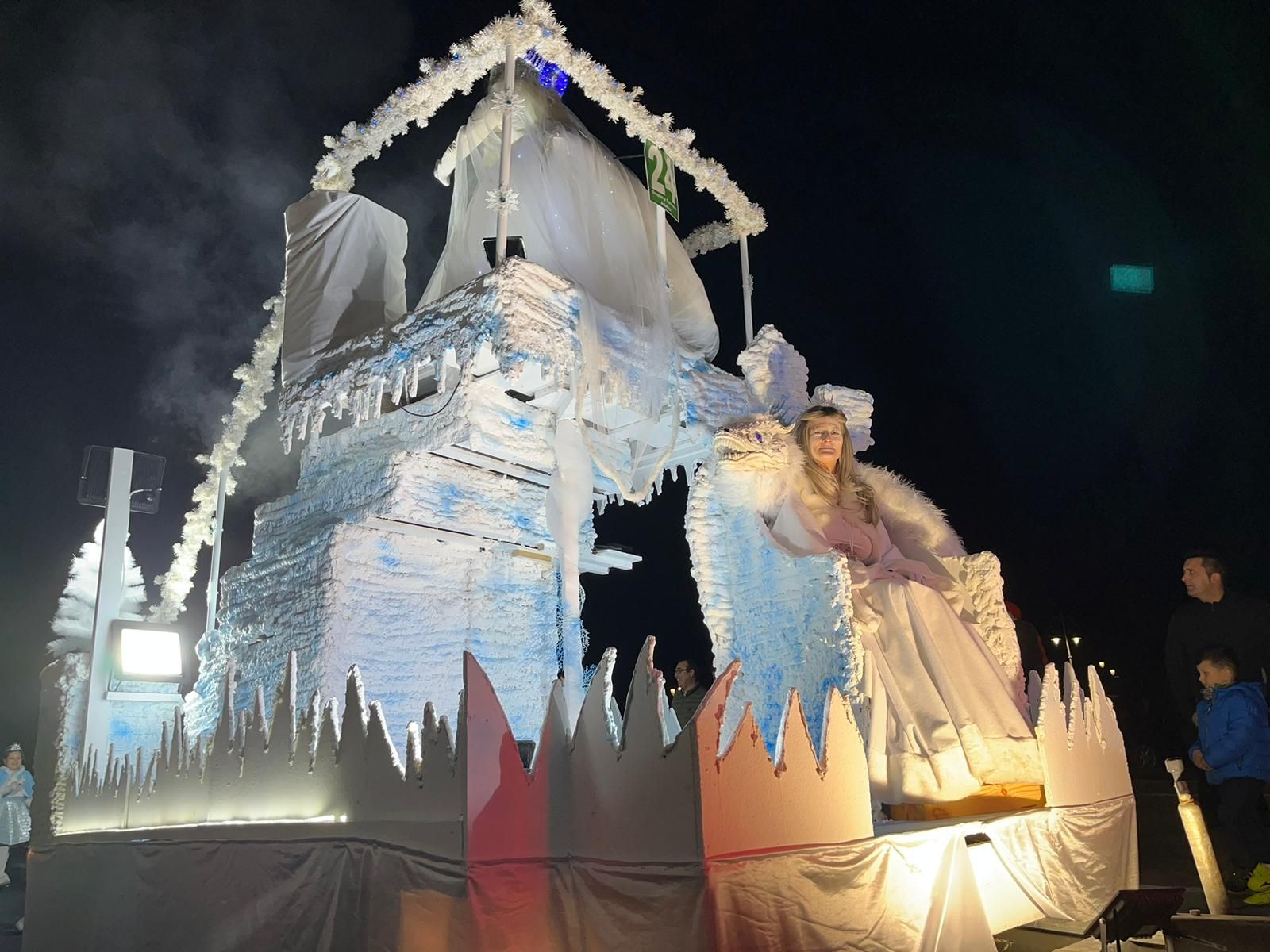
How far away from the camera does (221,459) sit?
5.82 metres

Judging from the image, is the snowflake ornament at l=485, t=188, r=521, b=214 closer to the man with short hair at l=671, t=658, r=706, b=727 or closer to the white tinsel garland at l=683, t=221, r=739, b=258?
the white tinsel garland at l=683, t=221, r=739, b=258

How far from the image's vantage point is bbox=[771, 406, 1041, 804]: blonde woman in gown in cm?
282

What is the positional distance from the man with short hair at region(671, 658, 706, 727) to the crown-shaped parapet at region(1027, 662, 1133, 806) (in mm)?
1742

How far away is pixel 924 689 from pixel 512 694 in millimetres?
3088

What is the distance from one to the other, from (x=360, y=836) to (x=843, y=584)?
168 cm

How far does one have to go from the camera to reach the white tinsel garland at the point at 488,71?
4.26m

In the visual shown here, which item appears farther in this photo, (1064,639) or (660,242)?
(1064,639)

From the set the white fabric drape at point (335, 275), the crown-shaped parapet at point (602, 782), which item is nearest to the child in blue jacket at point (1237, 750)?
the crown-shaped parapet at point (602, 782)

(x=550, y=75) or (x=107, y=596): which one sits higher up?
(x=550, y=75)

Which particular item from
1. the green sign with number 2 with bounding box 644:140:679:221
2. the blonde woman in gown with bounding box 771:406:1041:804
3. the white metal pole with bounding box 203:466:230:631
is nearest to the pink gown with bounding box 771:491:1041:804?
the blonde woman in gown with bounding box 771:406:1041:804

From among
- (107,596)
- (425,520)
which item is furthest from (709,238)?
(107,596)

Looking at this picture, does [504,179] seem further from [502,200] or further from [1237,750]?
[1237,750]

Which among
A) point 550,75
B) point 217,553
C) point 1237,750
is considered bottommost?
point 1237,750

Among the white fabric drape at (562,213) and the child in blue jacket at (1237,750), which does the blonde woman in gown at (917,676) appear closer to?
the child in blue jacket at (1237,750)
